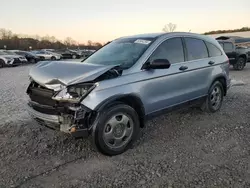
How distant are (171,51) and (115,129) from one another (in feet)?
5.90

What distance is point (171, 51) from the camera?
14.7 ft

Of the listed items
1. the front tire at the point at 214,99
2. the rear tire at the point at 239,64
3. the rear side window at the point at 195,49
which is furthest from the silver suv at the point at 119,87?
the rear tire at the point at 239,64

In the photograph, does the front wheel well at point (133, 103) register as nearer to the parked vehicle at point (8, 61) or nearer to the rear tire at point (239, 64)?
the rear tire at point (239, 64)

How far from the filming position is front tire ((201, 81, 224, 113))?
5386 mm

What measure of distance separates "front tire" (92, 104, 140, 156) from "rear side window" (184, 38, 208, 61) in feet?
6.14

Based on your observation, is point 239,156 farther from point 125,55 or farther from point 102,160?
point 125,55

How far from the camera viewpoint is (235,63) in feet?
47.6

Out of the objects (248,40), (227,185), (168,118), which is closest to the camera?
(227,185)

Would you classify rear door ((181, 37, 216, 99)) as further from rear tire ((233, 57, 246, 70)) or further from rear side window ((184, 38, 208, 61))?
rear tire ((233, 57, 246, 70))

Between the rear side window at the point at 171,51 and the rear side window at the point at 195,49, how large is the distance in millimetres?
243

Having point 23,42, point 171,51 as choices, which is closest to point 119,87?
point 171,51

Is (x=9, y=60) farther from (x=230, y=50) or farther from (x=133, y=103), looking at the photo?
(x=133, y=103)

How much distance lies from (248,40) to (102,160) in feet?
56.6

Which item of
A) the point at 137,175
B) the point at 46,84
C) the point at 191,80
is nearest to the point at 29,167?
the point at 46,84
